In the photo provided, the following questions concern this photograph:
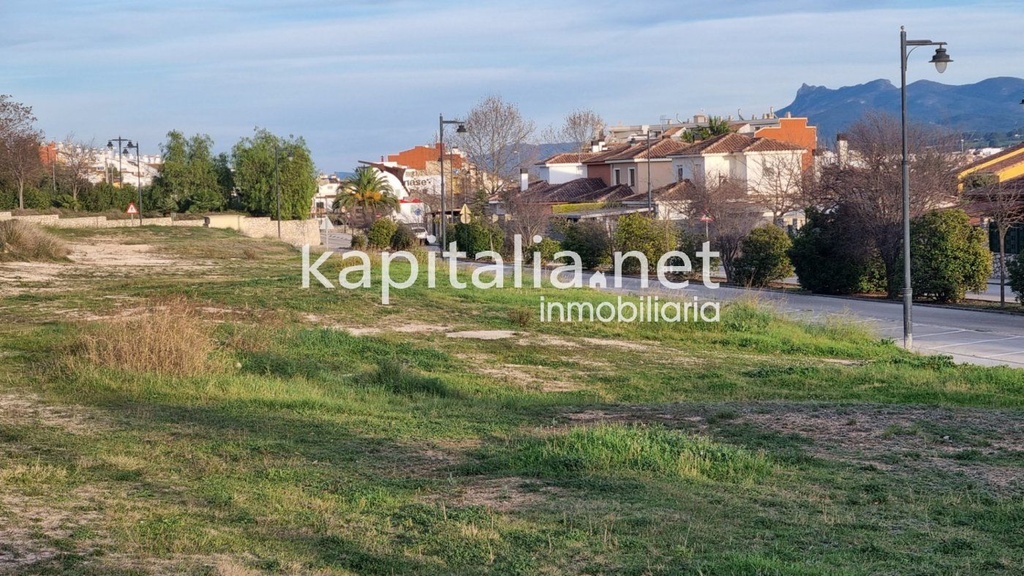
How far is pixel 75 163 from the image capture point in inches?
3504

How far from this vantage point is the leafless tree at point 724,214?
40.4 metres

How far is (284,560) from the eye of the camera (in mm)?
5828

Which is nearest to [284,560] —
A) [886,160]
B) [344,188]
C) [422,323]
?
[422,323]

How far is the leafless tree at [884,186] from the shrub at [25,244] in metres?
25.3

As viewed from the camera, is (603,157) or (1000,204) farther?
(603,157)

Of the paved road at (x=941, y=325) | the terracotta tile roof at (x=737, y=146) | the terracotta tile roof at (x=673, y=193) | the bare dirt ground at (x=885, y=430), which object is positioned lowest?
the paved road at (x=941, y=325)

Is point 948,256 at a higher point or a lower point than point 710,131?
lower

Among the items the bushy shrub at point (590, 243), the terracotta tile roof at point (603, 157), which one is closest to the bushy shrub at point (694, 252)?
the bushy shrub at point (590, 243)

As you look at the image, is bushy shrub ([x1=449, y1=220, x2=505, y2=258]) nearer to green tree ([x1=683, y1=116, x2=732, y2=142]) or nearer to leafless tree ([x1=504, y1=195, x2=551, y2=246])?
leafless tree ([x1=504, y1=195, x2=551, y2=246])

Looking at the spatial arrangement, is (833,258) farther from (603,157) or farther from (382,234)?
(603,157)

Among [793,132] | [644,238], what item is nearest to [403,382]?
[644,238]

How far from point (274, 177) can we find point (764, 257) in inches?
1807

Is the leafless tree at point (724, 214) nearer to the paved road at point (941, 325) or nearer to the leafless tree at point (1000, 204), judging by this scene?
the paved road at point (941, 325)

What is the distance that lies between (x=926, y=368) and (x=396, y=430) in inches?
369
